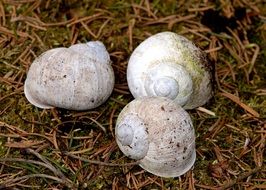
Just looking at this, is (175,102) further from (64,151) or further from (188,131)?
(64,151)

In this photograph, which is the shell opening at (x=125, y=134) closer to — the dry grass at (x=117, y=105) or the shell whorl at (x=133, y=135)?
the shell whorl at (x=133, y=135)

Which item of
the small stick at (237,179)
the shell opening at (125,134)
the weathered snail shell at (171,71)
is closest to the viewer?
the shell opening at (125,134)

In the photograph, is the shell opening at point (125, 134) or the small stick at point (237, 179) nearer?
the shell opening at point (125, 134)

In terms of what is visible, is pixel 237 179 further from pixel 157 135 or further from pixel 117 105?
pixel 117 105

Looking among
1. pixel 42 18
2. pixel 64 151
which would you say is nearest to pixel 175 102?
pixel 64 151

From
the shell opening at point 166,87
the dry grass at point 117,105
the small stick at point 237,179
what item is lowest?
the small stick at point 237,179

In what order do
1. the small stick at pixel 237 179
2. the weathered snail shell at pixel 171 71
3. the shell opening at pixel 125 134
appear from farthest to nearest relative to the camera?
1. the weathered snail shell at pixel 171 71
2. the small stick at pixel 237 179
3. the shell opening at pixel 125 134

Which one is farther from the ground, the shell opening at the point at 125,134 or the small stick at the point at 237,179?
the shell opening at the point at 125,134

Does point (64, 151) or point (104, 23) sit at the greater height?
point (104, 23)

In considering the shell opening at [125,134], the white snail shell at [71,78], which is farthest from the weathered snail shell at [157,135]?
the white snail shell at [71,78]
